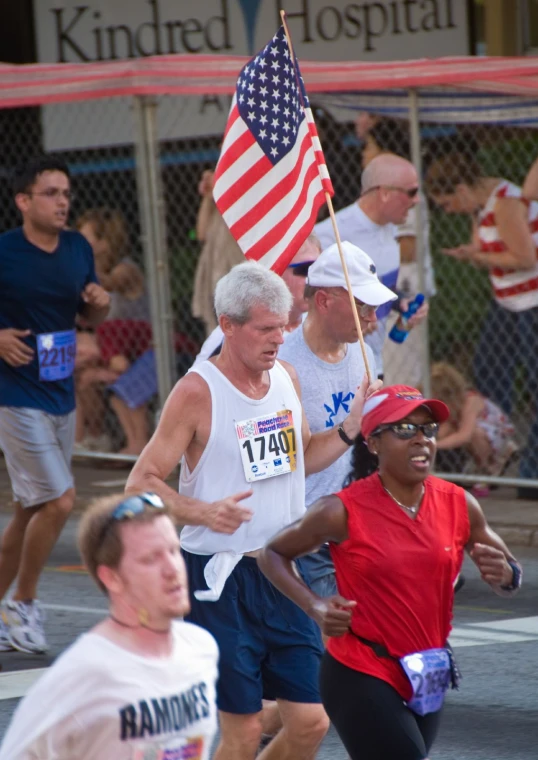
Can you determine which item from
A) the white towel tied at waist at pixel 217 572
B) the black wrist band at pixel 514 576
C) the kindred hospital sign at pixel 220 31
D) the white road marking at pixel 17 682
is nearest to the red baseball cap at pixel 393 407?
the black wrist band at pixel 514 576

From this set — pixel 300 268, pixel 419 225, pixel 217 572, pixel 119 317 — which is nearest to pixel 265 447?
pixel 217 572

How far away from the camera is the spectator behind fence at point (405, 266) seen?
33.1ft

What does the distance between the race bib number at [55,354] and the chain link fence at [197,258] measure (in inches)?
98.9

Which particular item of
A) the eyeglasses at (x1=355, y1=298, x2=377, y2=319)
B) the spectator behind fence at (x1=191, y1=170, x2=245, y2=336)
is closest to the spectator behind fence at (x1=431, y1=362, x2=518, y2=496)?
the spectator behind fence at (x1=191, y1=170, x2=245, y2=336)

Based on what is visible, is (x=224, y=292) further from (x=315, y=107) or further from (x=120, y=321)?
(x=120, y=321)

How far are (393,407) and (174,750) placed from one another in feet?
4.81

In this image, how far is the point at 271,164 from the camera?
6.58m

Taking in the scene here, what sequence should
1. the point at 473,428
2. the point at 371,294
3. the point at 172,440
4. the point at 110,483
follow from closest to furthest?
the point at 172,440 → the point at 371,294 → the point at 473,428 → the point at 110,483

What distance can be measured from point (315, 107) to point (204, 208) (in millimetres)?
1082

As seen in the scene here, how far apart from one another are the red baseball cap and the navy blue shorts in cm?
78

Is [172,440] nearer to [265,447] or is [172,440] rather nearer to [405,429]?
[265,447]

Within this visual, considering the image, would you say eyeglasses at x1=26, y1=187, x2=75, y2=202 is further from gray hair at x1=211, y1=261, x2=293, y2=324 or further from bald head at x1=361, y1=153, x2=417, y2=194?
gray hair at x1=211, y1=261, x2=293, y2=324

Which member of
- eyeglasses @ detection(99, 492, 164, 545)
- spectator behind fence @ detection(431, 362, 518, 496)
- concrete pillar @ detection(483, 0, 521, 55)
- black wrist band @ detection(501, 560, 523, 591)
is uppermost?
concrete pillar @ detection(483, 0, 521, 55)

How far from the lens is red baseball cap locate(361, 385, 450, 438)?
14.8ft
